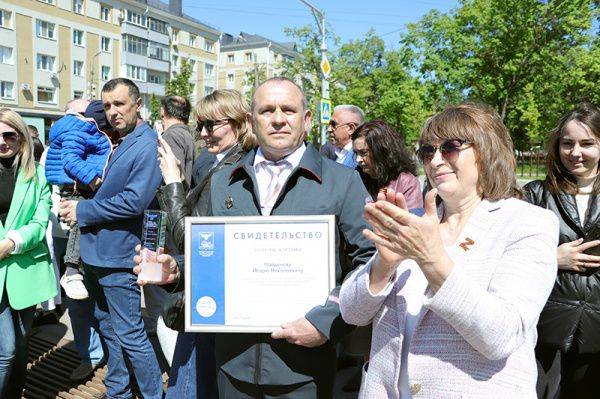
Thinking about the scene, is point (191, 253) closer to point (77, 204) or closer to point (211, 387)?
point (211, 387)

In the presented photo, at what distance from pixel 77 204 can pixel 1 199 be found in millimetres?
481

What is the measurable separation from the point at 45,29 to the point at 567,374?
52.3m

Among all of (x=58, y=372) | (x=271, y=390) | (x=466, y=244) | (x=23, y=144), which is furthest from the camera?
(x=58, y=372)

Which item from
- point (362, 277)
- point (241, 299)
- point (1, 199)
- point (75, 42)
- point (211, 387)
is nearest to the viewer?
point (362, 277)

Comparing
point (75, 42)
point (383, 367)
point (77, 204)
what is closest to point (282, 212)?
point (383, 367)

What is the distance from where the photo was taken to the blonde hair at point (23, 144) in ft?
12.3

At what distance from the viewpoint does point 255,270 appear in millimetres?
2299

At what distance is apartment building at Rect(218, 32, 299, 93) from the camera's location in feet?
284

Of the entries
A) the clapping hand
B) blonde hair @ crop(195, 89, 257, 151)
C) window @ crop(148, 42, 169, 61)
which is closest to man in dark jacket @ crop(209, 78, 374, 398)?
the clapping hand

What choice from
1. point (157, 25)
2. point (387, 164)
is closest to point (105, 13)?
point (157, 25)

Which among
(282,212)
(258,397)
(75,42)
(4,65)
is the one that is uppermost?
(75,42)

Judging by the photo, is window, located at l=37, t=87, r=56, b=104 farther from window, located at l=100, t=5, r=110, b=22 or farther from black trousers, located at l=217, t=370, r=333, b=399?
black trousers, located at l=217, t=370, r=333, b=399

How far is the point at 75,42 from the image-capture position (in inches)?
1983

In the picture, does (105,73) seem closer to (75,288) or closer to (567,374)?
(75,288)
